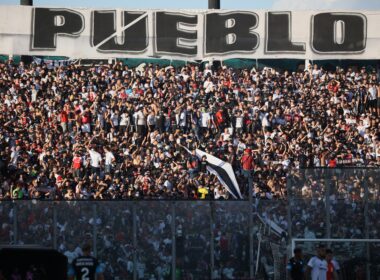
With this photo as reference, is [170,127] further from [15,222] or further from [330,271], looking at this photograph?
[330,271]

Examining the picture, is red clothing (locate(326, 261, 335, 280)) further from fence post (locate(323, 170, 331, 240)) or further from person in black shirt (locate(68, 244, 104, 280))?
person in black shirt (locate(68, 244, 104, 280))

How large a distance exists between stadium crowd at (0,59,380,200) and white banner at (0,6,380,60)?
1.05 m

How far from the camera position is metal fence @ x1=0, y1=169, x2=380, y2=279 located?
23188mm

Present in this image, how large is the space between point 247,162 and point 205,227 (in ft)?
31.8

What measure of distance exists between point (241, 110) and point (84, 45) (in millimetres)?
8221

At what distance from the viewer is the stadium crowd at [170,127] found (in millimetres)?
32406

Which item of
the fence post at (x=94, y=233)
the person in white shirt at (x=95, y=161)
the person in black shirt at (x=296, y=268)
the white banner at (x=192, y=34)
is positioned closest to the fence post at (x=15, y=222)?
the fence post at (x=94, y=233)

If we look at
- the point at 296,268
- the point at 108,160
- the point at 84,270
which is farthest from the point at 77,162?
the point at 84,270

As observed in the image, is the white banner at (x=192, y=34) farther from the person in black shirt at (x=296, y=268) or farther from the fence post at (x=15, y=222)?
the person in black shirt at (x=296, y=268)

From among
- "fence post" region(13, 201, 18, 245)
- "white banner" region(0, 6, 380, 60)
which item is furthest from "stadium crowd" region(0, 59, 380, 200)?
"fence post" region(13, 201, 18, 245)

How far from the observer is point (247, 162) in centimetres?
3319

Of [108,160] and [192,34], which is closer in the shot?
[108,160]

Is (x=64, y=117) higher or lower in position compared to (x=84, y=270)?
higher

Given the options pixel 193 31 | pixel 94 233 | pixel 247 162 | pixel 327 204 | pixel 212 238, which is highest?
pixel 193 31
